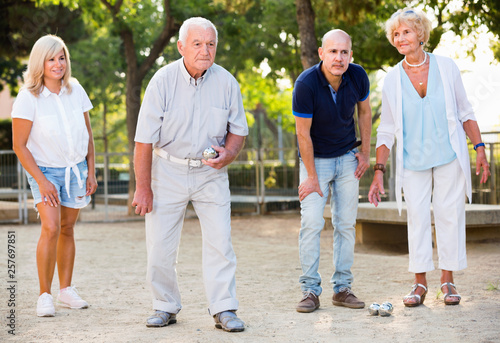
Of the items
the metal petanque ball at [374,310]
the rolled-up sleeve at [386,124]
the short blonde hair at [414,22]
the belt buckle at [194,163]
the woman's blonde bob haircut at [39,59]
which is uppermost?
the short blonde hair at [414,22]

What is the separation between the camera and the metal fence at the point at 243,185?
12984 mm

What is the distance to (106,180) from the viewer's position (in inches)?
634

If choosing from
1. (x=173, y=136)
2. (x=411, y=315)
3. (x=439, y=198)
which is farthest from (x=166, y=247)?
(x=439, y=198)

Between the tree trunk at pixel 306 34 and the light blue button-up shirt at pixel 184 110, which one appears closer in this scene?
the light blue button-up shirt at pixel 184 110

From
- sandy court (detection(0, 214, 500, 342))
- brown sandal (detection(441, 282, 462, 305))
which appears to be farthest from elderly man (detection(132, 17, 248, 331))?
brown sandal (detection(441, 282, 462, 305))

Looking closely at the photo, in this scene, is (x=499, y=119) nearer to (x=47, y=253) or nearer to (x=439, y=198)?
(x=439, y=198)

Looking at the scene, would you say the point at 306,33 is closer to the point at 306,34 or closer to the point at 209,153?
the point at 306,34

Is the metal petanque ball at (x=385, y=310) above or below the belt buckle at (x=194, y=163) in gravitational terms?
below

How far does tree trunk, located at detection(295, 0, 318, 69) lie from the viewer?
12.4m

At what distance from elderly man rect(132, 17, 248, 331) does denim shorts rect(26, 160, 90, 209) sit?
2.81 feet

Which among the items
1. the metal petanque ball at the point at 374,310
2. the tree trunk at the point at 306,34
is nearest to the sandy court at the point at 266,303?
the metal petanque ball at the point at 374,310

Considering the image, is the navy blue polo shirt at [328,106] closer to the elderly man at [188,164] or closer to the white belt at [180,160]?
the elderly man at [188,164]

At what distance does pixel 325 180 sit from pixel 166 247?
1.27m

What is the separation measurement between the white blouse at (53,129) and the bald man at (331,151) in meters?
1.62
